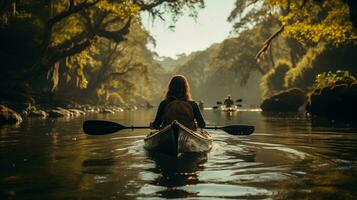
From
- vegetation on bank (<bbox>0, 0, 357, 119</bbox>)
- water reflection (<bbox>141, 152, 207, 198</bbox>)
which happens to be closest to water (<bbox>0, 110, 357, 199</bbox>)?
water reflection (<bbox>141, 152, 207, 198</bbox>)

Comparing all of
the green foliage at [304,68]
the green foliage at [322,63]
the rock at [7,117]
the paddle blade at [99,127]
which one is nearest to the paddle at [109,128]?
the paddle blade at [99,127]

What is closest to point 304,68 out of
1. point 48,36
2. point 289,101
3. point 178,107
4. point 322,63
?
point 322,63

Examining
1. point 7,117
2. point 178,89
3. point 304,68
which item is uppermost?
point 304,68

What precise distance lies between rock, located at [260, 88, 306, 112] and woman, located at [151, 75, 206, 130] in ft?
83.7

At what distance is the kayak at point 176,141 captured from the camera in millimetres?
7805

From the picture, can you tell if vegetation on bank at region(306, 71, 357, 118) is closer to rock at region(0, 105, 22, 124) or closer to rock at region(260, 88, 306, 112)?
rock at region(260, 88, 306, 112)

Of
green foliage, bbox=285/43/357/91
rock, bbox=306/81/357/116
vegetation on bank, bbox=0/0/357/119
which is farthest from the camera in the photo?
green foliage, bbox=285/43/357/91

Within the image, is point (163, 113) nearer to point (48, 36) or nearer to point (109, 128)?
point (109, 128)

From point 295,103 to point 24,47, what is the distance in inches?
830

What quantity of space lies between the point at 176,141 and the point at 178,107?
1425 millimetres

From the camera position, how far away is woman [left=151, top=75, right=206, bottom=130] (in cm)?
Result: 916

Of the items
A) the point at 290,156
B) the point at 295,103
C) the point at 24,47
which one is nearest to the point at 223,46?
the point at 295,103

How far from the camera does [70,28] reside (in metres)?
33.8

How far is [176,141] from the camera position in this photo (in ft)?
25.8
